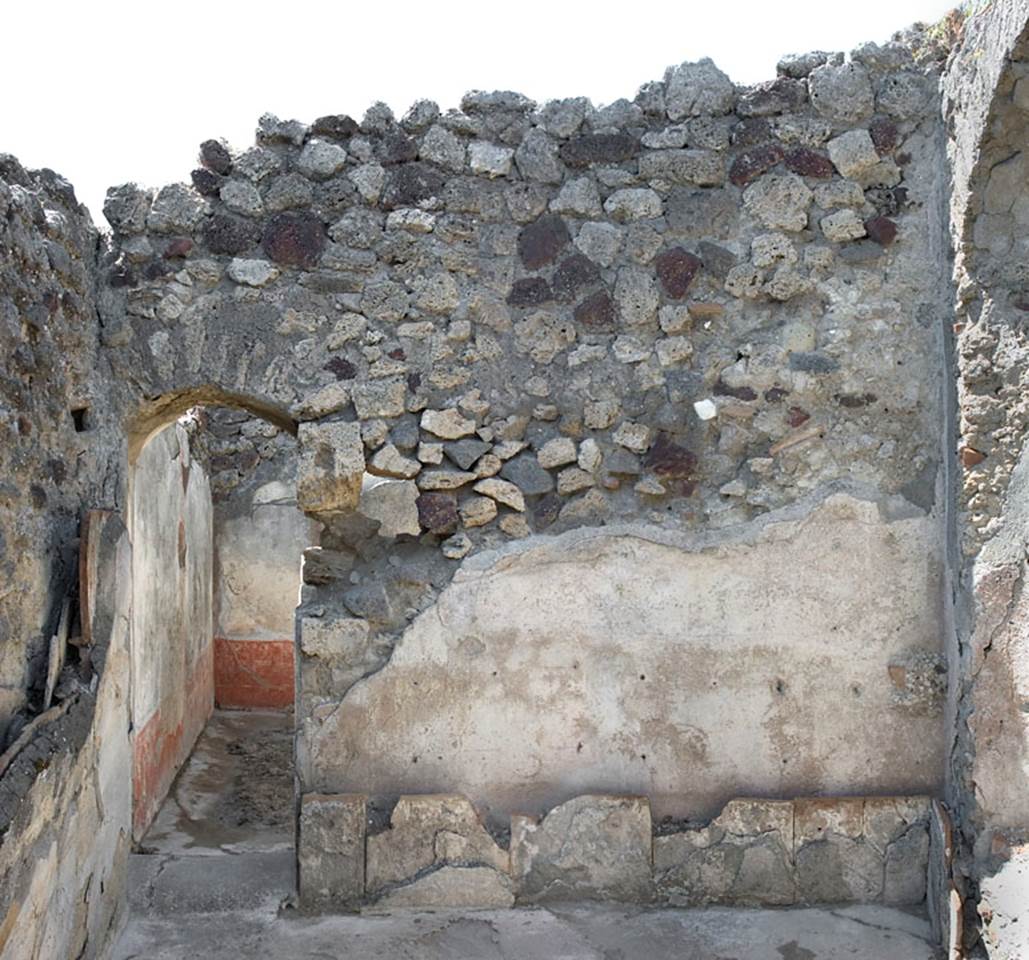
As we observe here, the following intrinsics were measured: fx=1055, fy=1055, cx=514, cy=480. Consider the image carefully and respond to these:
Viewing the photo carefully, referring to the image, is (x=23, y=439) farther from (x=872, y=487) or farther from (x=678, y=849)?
(x=872, y=487)

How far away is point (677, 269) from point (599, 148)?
Result: 46cm

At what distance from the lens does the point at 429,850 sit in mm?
3242

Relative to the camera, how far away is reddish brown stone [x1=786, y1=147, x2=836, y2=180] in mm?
3348

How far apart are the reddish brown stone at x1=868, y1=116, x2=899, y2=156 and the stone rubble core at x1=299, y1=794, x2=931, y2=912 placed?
2.04m

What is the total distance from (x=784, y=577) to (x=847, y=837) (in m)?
0.82

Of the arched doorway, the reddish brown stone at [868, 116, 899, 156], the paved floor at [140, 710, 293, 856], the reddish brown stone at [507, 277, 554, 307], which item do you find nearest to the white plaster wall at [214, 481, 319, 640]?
the arched doorway

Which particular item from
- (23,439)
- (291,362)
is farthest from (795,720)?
(23,439)

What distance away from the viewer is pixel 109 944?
2.97m

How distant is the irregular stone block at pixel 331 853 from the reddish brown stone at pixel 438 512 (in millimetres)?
879

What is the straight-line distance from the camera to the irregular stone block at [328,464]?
3279 mm

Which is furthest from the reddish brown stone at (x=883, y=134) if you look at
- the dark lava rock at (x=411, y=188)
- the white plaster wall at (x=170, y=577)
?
the white plaster wall at (x=170, y=577)

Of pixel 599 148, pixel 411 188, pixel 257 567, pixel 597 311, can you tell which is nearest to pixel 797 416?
pixel 597 311

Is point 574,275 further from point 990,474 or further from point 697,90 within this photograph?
point 990,474

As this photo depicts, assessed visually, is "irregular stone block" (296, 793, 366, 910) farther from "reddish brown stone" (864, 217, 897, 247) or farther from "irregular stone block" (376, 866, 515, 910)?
"reddish brown stone" (864, 217, 897, 247)
